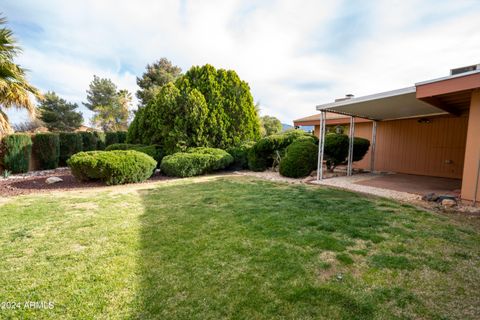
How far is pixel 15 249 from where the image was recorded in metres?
2.79

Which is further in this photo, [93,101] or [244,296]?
[93,101]

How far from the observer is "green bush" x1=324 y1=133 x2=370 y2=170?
8859mm

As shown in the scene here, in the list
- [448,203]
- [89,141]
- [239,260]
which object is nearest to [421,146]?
[448,203]

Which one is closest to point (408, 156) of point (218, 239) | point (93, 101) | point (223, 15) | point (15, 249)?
point (223, 15)

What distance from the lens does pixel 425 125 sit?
9461 millimetres

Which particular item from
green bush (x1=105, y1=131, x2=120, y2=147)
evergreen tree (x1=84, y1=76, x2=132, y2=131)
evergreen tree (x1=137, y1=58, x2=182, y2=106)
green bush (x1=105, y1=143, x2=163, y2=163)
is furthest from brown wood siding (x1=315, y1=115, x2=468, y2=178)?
evergreen tree (x1=84, y1=76, x2=132, y2=131)

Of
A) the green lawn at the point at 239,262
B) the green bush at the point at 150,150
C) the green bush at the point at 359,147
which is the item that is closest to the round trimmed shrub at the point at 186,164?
the green bush at the point at 150,150

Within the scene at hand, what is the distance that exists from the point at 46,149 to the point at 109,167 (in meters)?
5.62

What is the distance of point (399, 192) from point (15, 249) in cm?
777

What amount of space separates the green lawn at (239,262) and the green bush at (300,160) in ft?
12.2

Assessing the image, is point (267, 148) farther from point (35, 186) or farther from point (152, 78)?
point (152, 78)

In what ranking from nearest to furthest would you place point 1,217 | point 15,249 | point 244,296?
point 244,296
point 15,249
point 1,217

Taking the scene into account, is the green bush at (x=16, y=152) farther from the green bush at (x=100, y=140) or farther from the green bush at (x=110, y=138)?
the green bush at (x=110, y=138)

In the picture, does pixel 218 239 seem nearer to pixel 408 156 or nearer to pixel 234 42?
pixel 234 42
